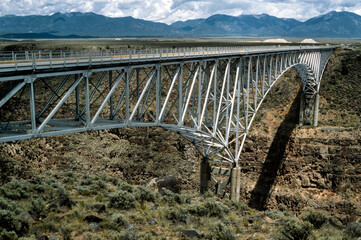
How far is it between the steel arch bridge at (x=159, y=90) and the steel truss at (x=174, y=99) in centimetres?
6

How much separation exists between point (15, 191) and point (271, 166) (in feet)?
116

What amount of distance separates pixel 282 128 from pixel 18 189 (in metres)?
38.7

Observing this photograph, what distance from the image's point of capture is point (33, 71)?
53.3 ft

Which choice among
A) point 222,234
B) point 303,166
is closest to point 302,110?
point 303,166

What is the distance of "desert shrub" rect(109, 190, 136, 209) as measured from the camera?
1847cm

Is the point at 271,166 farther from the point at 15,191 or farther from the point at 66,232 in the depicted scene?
the point at 66,232

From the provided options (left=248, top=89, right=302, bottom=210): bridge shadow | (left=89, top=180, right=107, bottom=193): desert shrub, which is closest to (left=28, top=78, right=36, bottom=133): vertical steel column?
(left=89, top=180, right=107, bottom=193): desert shrub

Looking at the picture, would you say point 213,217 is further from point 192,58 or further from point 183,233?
point 192,58

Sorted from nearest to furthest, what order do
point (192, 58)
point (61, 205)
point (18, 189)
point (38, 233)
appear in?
1. point (38, 233)
2. point (61, 205)
3. point (18, 189)
4. point (192, 58)

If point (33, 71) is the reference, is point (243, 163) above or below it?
below

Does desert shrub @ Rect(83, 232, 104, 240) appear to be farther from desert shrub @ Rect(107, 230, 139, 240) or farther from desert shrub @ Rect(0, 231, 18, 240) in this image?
desert shrub @ Rect(0, 231, 18, 240)

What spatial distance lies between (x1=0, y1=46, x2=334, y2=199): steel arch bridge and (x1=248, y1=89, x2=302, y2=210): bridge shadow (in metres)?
2.90

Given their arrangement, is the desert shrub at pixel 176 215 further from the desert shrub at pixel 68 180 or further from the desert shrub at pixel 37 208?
the desert shrub at pixel 68 180

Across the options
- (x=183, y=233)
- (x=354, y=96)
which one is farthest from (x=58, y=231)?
(x=354, y=96)
